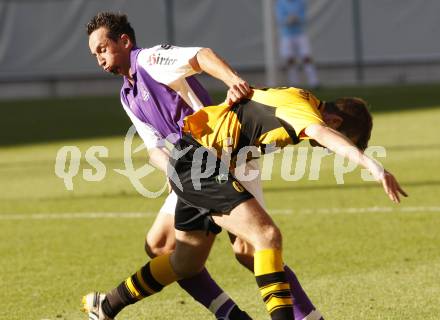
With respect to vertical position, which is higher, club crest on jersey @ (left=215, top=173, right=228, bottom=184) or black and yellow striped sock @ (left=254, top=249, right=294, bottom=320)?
club crest on jersey @ (left=215, top=173, right=228, bottom=184)

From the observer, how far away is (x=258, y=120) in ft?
21.1

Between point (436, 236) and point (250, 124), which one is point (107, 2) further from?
point (250, 124)

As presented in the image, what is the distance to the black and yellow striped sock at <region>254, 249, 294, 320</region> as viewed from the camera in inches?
246

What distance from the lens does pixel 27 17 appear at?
1243 inches

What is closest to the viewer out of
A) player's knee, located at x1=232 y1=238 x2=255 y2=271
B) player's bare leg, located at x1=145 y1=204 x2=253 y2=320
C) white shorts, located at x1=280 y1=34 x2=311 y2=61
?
player's knee, located at x1=232 y1=238 x2=255 y2=271

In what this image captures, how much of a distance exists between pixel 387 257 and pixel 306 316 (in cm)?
266

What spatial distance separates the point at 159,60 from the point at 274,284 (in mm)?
1428

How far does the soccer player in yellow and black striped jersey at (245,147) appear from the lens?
625 centimetres

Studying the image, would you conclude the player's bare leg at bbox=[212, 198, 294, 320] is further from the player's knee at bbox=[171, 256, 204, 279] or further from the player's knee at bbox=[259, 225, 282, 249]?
the player's knee at bbox=[171, 256, 204, 279]

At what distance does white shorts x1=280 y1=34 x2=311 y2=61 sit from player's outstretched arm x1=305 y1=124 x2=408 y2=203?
21369mm

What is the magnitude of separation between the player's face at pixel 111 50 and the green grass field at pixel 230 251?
1.64m

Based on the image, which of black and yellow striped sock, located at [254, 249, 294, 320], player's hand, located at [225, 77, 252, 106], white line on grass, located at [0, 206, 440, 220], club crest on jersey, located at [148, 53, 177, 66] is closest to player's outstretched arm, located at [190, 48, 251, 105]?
player's hand, located at [225, 77, 252, 106]

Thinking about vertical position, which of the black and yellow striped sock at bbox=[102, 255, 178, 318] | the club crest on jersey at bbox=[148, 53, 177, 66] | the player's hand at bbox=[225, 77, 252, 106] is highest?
the club crest on jersey at bbox=[148, 53, 177, 66]

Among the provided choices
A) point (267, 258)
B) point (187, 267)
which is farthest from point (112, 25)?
point (267, 258)
